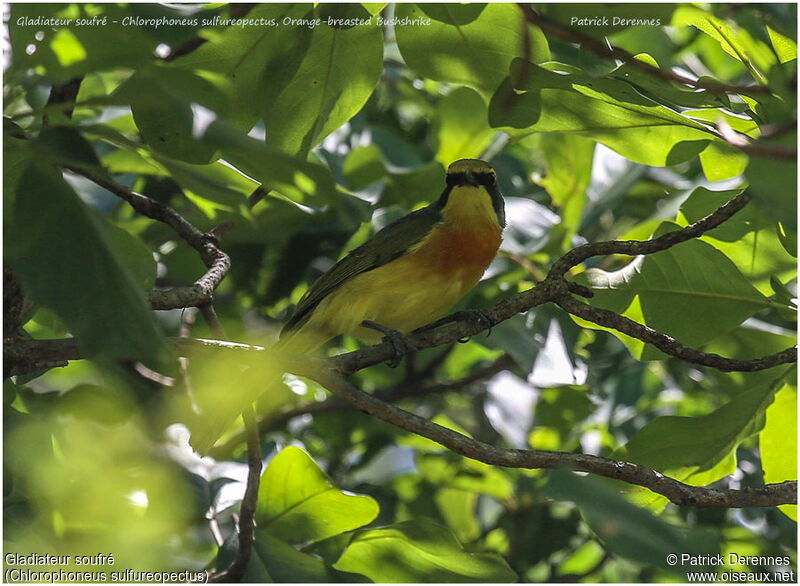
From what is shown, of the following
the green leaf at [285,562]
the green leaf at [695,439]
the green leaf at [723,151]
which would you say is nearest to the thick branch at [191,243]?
the green leaf at [285,562]

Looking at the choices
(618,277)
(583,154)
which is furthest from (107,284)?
(583,154)

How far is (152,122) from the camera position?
1.94 metres

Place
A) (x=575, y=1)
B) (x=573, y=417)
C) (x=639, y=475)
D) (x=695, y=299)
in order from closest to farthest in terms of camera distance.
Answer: (x=575, y=1)
(x=639, y=475)
(x=695, y=299)
(x=573, y=417)

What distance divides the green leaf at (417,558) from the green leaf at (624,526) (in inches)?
34.6

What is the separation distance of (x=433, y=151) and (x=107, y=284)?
121 inches

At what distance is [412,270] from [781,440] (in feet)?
5.66

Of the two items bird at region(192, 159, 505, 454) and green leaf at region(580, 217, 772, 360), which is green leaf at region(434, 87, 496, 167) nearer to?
bird at region(192, 159, 505, 454)

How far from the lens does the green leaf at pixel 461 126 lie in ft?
13.4

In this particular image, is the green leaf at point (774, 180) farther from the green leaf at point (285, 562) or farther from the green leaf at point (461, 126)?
the green leaf at point (461, 126)

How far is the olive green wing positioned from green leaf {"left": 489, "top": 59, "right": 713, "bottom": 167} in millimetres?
1287

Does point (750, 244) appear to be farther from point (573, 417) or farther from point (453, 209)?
point (573, 417)

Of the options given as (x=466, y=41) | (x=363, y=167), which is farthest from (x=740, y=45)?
(x=363, y=167)

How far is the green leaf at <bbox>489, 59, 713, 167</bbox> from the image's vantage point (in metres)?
2.00

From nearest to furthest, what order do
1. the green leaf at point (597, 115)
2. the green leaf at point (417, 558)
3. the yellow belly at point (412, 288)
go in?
the green leaf at point (597, 115) → the green leaf at point (417, 558) → the yellow belly at point (412, 288)
